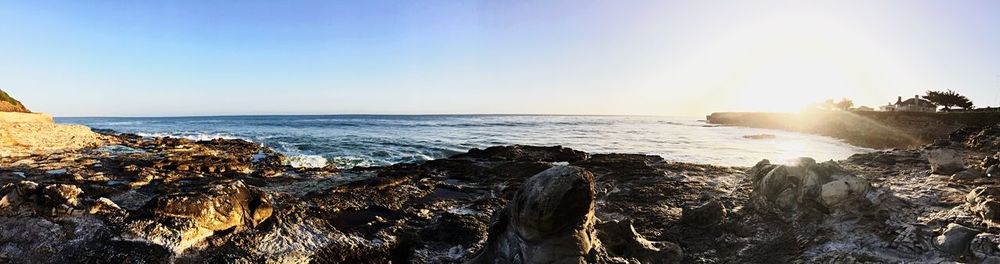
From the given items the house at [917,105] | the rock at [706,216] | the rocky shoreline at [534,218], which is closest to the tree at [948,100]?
the house at [917,105]

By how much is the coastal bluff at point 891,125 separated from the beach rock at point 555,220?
3200 cm

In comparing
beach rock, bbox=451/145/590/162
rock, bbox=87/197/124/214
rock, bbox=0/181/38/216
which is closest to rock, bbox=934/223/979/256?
rock, bbox=87/197/124/214

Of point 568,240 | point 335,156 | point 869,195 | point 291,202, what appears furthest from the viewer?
point 335,156

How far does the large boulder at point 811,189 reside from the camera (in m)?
7.46

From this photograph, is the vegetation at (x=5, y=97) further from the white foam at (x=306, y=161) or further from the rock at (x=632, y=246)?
the rock at (x=632, y=246)

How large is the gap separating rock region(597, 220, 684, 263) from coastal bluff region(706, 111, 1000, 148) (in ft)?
98.6

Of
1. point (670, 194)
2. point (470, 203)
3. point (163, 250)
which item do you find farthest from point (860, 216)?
point (163, 250)

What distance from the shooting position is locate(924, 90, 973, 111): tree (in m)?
38.2

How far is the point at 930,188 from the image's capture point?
8352 mm

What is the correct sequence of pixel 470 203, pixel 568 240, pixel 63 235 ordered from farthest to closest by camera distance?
pixel 470 203
pixel 568 240
pixel 63 235

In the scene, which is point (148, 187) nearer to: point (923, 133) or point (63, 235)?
point (63, 235)

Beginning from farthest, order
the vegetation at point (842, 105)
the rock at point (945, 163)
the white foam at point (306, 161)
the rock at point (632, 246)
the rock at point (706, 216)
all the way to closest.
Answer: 1. the vegetation at point (842, 105)
2. the white foam at point (306, 161)
3. the rock at point (945, 163)
4. the rock at point (706, 216)
5. the rock at point (632, 246)

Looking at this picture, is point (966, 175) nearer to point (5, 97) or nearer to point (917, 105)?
point (917, 105)

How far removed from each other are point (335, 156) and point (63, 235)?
18992mm
